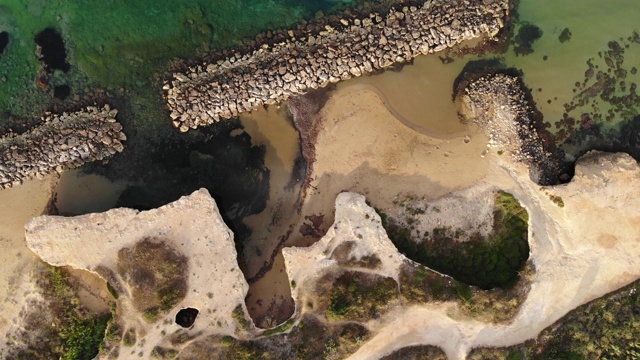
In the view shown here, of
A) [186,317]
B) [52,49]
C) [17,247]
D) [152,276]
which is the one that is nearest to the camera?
[152,276]

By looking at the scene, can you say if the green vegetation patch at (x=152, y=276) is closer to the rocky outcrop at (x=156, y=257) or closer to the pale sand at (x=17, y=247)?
the rocky outcrop at (x=156, y=257)

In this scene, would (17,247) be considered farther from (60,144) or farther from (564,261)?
(564,261)

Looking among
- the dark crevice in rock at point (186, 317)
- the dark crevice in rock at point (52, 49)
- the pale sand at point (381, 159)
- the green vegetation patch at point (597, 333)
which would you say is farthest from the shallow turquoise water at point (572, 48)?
the dark crevice in rock at point (52, 49)

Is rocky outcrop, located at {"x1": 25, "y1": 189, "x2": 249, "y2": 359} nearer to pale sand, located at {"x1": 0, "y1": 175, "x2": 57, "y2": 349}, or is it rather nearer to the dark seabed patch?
pale sand, located at {"x1": 0, "y1": 175, "x2": 57, "y2": 349}

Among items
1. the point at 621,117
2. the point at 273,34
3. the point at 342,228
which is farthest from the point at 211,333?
the point at 621,117

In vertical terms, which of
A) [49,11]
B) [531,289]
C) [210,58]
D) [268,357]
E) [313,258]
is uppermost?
[49,11]

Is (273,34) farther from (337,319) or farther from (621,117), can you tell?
(621,117)

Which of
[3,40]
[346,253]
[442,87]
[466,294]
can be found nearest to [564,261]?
[466,294]

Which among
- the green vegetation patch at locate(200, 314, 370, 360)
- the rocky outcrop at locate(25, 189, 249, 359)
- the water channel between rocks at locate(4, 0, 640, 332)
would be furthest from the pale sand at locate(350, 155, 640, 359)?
the rocky outcrop at locate(25, 189, 249, 359)
